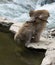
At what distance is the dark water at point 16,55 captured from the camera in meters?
5.55

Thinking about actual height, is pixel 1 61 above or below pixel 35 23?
below


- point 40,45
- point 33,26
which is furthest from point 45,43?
point 33,26

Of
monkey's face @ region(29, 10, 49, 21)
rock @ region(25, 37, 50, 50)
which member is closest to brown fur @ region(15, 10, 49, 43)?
monkey's face @ region(29, 10, 49, 21)

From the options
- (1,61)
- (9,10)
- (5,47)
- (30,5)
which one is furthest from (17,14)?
(1,61)

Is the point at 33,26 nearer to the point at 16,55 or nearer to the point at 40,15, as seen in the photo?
the point at 40,15

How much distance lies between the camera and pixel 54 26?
8.72 m

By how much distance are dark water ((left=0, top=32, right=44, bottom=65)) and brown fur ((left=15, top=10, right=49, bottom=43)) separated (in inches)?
9.0

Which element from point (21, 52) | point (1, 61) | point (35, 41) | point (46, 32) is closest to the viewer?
point (1, 61)

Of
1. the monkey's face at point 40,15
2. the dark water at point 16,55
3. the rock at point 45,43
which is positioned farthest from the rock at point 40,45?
the monkey's face at point 40,15

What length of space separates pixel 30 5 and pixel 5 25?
13.6 ft

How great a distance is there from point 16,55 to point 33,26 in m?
0.92

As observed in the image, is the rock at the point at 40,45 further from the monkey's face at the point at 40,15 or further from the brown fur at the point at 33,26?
the monkey's face at the point at 40,15

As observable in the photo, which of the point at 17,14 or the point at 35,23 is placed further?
the point at 17,14

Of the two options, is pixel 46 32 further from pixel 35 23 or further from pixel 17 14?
pixel 17 14
